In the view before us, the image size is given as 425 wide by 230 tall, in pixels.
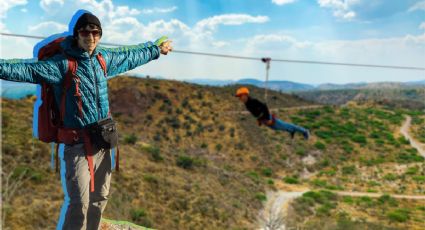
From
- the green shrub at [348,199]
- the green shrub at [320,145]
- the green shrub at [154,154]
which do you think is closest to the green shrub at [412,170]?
the green shrub at [320,145]

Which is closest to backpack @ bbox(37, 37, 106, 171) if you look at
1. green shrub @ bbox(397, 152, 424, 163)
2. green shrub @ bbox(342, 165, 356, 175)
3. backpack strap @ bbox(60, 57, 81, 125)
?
backpack strap @ bbox(60, 57, 81, 125)

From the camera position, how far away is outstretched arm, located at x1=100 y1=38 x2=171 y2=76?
445 centimetres

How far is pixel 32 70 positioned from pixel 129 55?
125cm

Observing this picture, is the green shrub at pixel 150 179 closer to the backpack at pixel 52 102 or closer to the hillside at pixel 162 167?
the hillside at pixel 162 167

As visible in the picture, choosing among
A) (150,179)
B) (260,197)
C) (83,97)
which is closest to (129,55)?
(83,97)

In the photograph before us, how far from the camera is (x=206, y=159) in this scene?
40000 mm

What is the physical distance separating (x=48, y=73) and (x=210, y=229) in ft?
55.9

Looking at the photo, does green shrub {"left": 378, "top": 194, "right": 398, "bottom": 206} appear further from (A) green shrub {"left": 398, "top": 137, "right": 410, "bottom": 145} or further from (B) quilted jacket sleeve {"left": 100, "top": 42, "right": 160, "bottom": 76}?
(B) quilted jacket sleeve {"left": 100, "top": 42, "right": 160, "bottom": 76}

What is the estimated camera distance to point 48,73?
372 centimetres

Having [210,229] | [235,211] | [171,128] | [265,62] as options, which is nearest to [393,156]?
[171,128]

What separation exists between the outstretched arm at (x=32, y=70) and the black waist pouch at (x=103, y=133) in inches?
25.1

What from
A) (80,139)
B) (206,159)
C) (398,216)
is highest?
(80,139)

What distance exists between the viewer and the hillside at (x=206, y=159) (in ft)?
57.0

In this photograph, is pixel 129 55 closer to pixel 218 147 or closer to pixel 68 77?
pixel 68 77
